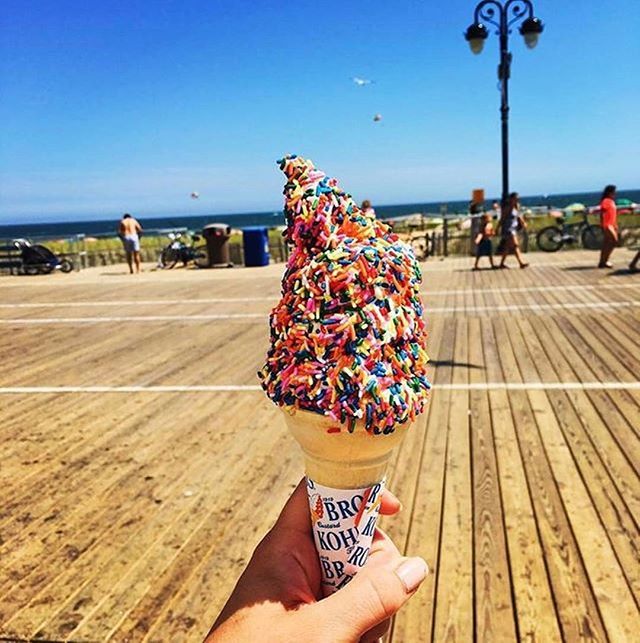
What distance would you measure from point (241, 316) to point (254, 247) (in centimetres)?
870

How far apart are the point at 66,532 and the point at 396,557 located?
8.73ft

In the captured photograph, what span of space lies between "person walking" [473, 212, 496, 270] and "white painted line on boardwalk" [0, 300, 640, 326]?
17.0 feet

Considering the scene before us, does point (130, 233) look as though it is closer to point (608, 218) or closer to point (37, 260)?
point (37, 260)

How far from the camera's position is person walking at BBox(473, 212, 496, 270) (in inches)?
591

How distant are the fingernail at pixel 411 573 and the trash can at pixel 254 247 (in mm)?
17370

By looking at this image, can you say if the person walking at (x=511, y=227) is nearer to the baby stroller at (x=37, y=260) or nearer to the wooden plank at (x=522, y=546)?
the wooden plank at (x=522, y=546)

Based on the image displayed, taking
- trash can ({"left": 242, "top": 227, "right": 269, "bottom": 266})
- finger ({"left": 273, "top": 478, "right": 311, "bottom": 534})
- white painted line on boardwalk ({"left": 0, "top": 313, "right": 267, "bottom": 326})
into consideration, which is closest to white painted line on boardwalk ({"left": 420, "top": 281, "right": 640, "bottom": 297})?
white painted line on boardwalk ({"left": 0, "top": 313, "right": 267, "bottom": 326})

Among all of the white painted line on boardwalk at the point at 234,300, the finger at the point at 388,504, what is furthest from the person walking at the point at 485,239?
the finger at the point at 388,504

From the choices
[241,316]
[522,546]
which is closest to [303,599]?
[522,546]

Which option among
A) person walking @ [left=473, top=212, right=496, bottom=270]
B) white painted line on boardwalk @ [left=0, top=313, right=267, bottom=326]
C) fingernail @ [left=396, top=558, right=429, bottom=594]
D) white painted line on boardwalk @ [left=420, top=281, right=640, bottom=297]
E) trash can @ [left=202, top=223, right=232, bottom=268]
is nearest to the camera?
fingernail @ [left=396, top=558, right=429, bottom=594]

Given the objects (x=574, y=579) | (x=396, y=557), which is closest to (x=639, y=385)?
(x=574, y=579)

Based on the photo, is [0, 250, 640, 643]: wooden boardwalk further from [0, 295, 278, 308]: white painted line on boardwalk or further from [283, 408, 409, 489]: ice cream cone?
[0, 295, 278, 308]: white painted line on boardwalk

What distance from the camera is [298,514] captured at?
1745mm

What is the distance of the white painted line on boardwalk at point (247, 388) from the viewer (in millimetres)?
5637
